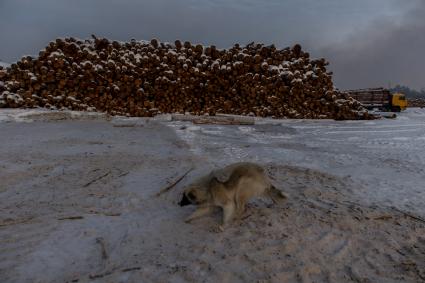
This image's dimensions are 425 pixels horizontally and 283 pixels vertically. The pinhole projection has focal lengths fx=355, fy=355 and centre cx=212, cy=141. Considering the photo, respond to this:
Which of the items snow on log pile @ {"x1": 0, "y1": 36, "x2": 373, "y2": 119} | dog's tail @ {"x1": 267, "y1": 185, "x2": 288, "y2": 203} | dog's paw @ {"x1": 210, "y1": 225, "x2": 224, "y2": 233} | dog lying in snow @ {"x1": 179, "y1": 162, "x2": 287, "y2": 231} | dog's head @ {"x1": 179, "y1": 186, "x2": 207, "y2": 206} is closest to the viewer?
dog's paw @ {"x1": 210, "y1": 225, "x2": 224, "y2": 233}

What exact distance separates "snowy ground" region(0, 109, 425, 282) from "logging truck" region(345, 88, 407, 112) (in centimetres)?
1494

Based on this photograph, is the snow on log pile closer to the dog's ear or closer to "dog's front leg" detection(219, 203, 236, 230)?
the dog's ear

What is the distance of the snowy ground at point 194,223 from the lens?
2.28 meters

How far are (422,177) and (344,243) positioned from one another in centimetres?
262

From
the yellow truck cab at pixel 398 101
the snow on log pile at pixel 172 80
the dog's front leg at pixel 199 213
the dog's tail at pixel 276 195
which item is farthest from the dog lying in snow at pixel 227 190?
the yellow truck cab at pixel 398 101

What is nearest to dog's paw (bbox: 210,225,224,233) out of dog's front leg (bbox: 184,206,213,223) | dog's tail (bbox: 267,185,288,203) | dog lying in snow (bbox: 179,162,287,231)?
dog lying in snow (bbox: 179,162,287,231)

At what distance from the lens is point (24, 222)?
296cm

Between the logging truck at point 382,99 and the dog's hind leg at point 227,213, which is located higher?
the logging truck at point 382,99

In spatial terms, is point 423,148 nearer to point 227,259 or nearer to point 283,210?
point 283,210

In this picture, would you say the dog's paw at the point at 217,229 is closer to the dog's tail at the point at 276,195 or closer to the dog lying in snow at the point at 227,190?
the dog lying in snow at the point at 227,190

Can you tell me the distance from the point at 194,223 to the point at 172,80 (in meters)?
9.53

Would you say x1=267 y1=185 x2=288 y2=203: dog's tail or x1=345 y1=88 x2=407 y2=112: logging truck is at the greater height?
x1=345 y1=88 x2=407 y2=112: logging truck

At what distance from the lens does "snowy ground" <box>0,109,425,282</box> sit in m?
2.28

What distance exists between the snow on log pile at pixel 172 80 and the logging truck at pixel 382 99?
25.5 feet
